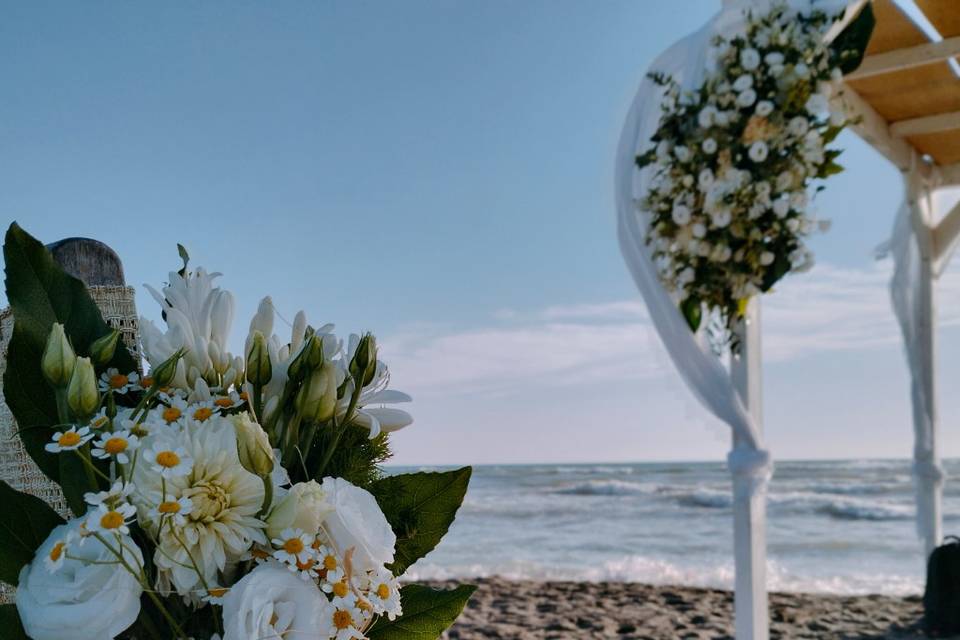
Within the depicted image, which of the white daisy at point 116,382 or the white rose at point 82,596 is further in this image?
the white daisy at point 116,382

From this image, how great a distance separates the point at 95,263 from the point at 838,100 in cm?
252

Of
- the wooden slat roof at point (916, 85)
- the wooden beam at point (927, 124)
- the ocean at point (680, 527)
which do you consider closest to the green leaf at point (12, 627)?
the wooden slat roof at point (916, 85)

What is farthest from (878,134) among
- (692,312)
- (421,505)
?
(421,505)

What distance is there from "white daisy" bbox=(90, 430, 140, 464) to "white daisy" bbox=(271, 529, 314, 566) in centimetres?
12

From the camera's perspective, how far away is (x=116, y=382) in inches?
26.2

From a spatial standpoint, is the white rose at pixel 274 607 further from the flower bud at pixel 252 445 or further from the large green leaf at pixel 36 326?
the large green leaf at pixel 36 326

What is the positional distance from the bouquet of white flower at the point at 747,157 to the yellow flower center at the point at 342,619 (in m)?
2.27

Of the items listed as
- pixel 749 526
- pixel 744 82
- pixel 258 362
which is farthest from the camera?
pixel 749 526

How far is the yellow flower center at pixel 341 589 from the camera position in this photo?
60 cm

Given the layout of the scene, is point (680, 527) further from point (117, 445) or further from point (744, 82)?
point (117, 445)

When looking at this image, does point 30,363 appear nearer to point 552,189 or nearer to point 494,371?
point 552,189

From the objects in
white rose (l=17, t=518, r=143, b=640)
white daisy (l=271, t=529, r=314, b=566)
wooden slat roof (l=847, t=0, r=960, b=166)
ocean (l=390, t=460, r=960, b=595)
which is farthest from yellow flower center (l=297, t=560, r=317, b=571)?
ocean (l=390, t=460, r=960, b=595)

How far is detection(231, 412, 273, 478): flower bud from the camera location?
60 centimetres

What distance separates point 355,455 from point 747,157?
7.36 feet
